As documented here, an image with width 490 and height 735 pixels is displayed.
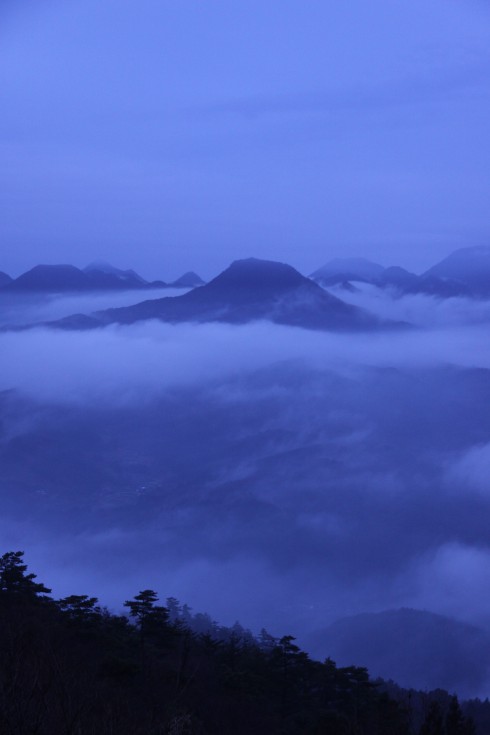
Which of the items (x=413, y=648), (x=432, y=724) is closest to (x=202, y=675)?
(x=432, y=724)

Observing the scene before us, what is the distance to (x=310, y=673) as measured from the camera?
20125 mm

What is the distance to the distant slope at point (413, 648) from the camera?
211 feet

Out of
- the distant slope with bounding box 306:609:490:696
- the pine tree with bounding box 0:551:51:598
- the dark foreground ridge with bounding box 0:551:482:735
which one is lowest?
the distant slope with bounding box 306:609:490:696

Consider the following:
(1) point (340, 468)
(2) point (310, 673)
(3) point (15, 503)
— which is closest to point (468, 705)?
(2) point (310, 673)

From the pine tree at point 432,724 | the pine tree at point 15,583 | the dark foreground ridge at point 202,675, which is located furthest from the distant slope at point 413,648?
the pine tree at point 432,724

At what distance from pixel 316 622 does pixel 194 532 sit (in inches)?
1776

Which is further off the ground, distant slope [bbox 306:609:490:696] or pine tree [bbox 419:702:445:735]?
pine tree [bbox 419:702:445:735]

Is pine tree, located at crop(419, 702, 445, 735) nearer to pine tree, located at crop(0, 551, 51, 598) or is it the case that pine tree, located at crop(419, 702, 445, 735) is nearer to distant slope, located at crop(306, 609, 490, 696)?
pine tree, located at crop(0, 551, 51, 598)

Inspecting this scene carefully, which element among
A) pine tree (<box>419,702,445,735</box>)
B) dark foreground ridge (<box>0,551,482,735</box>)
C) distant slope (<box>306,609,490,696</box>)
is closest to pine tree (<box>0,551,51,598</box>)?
dark foreground ridge (<box>0,551,482,735</box>)

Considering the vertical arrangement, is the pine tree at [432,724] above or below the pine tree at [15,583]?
below

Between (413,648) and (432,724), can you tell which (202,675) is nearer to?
(432,724)

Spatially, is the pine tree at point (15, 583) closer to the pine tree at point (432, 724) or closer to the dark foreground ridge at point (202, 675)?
the dark foreground ridge at point (202, 675)

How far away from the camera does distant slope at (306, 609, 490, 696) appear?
64.4 metres

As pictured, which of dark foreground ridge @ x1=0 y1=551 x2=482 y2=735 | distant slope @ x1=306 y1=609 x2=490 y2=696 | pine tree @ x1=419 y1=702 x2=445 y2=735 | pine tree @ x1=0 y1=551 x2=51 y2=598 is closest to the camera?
pine tree @ x1=419 y1=702 x2=445 y2=735
